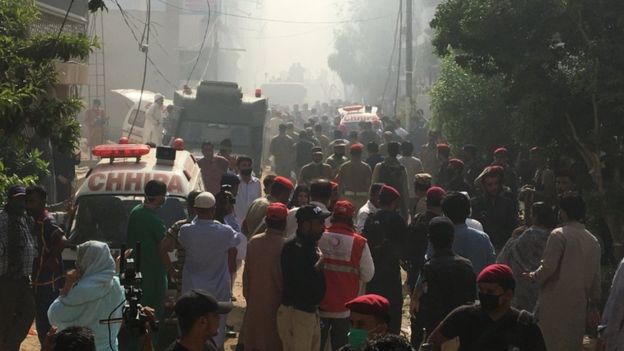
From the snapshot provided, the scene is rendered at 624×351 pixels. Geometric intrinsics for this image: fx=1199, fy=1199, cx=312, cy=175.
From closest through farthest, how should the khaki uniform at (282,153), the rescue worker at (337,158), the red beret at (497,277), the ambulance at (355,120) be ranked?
the red beret at (497,277) → the rescue worker at (337,158) → the khaki uniform at (282,153) → the ambulance at (355,120)

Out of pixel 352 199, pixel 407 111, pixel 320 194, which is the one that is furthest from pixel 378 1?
pixel 320 194

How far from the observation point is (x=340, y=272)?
30.1 feet

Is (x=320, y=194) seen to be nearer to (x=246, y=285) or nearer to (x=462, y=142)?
(x=246, y=285)

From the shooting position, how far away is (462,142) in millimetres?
22766

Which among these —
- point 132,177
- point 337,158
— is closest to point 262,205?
point 132,177

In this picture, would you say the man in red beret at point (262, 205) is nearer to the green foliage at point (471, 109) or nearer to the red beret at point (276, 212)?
the red beret at point (276, 212)

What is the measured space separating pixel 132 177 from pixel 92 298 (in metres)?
4.66

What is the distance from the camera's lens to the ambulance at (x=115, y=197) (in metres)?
11.7

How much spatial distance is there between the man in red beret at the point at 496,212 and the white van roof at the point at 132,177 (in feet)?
9.78

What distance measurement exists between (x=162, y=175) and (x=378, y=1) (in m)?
88.5

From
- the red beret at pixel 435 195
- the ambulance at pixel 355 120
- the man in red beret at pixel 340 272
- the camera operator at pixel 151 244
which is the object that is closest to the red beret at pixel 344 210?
the man in red beret at pixel 340 272

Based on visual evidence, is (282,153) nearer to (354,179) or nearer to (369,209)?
(354,179)

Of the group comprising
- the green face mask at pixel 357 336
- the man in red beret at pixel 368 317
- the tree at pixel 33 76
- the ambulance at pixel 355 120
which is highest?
the tree at pixel 33 76

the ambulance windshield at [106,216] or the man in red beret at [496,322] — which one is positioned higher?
the man in red beret at [496,322]
